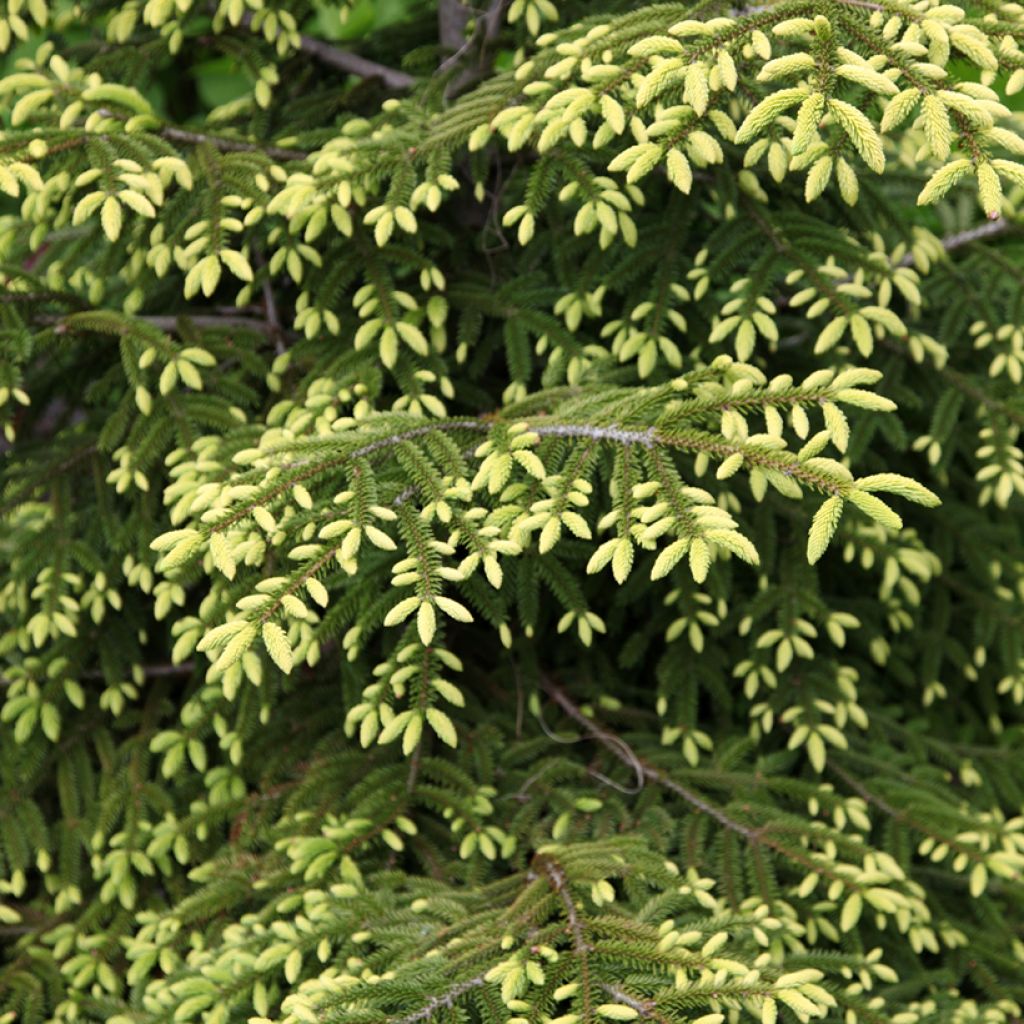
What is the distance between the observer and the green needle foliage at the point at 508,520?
1707 mm

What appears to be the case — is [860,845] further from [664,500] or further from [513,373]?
[513,373]

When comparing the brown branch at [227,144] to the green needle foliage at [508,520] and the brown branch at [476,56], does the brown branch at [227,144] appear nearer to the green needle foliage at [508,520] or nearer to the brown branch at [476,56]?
the green needle foliage at [508,520]

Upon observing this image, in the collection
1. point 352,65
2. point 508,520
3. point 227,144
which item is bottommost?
point 508,520

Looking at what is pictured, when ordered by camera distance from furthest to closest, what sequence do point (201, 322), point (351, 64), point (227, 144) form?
point (351, 64) → point (201, 322) → point (227, 144)

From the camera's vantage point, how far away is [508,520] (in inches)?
68.6

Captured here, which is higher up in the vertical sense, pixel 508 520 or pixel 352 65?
pixel 352 65

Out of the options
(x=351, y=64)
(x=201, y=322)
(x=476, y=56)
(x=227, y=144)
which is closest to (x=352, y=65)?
(x=351, y=64)

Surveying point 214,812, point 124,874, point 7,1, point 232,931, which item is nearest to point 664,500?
point 232,931

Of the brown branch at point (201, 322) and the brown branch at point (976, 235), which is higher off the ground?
the brown branch at point (201, 322)

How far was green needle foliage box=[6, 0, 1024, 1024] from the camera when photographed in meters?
1.71

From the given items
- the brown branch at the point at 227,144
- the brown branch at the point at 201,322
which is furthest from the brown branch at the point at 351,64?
the brown branch at the point at 201,322

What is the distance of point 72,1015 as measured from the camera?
2.32 metres

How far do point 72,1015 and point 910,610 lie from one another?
2161 millimetres

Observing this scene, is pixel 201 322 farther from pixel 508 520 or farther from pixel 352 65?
pixel 508 520
